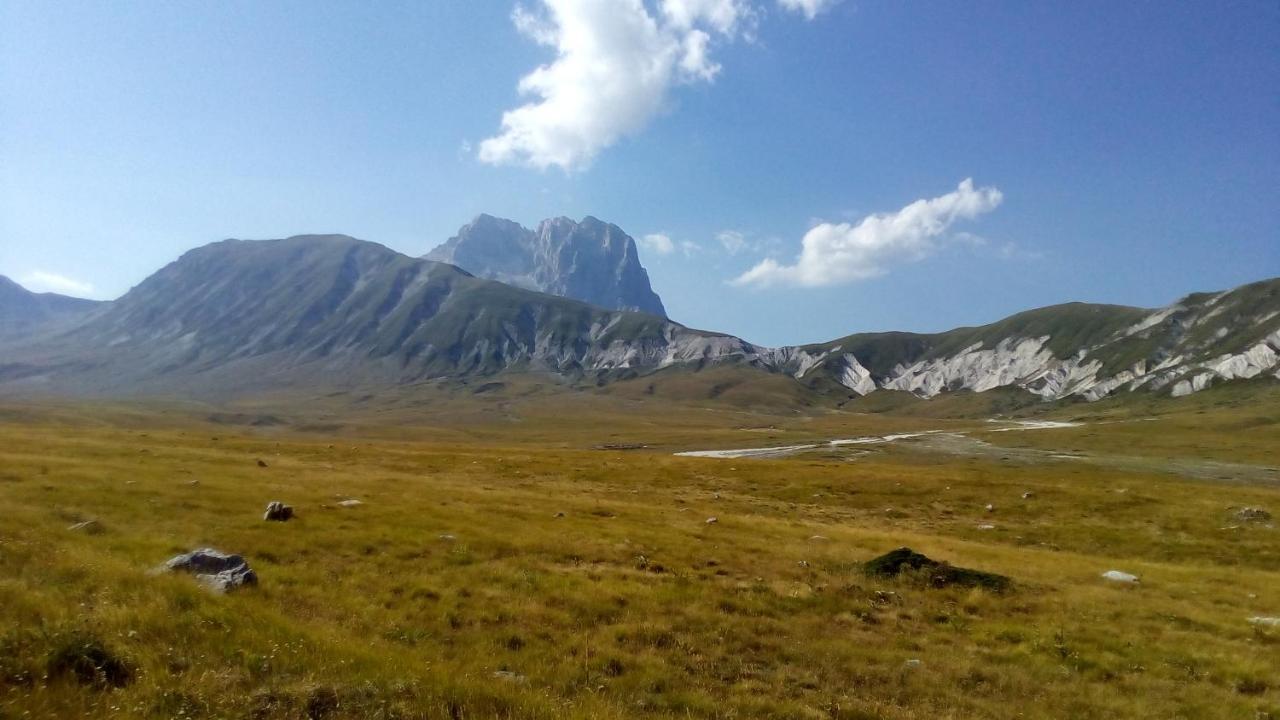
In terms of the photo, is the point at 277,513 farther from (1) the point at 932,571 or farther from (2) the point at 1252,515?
(2) the point at 1252,515

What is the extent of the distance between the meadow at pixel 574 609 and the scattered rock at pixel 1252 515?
74 centimetres

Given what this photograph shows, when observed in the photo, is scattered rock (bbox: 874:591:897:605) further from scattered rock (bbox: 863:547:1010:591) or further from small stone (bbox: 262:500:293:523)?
small stone (bbox: 262:500:293:523)

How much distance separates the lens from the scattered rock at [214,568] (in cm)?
1423

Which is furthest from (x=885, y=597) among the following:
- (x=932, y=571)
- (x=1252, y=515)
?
(x=1252, y=515)

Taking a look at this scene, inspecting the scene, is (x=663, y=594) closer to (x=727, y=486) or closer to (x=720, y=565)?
(x=720, y=565)

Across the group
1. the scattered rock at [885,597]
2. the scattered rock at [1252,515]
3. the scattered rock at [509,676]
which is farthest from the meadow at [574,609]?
the scattered rock at [1252,515]

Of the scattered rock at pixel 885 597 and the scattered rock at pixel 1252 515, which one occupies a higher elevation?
the scattered rock at pixel 885 597

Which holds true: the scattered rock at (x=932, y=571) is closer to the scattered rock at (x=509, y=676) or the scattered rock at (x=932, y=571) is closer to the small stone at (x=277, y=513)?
the scattered rock at (x=509, y=676)

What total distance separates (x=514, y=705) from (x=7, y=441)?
59635mm

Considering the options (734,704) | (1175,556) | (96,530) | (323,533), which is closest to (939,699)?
(734,704)

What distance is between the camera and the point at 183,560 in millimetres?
15031

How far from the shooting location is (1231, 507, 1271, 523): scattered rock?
133 feet

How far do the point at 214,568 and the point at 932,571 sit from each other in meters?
23.0

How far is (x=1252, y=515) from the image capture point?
41.1 m
